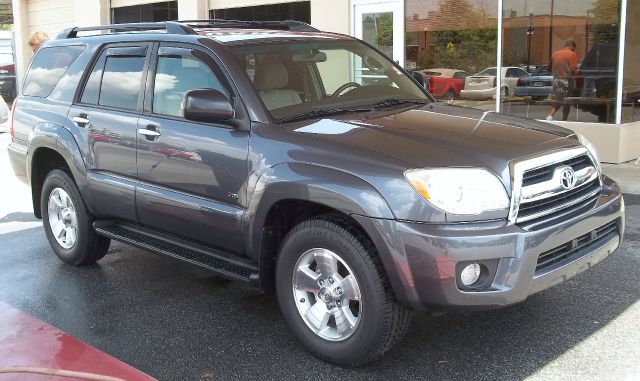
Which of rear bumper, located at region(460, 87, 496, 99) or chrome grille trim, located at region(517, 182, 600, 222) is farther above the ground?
rear bumper, located at region(460, 87, 496, 99)

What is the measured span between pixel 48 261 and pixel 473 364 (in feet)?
12.7

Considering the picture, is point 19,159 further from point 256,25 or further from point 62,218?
point 256,25

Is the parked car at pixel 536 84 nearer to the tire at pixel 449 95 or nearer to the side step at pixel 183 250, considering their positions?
the tire at pixel 449 95

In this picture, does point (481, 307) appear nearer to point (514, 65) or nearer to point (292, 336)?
point (292, 336)

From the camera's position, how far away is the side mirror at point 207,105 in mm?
3924

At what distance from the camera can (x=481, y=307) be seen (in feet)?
10.8

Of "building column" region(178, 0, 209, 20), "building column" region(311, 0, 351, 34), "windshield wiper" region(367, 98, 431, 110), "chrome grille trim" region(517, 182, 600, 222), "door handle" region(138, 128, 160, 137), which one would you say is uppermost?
"building column" region(178, 0, 209, 20)

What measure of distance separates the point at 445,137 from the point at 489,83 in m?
7.32

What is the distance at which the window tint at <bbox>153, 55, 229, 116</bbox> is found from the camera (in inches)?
173

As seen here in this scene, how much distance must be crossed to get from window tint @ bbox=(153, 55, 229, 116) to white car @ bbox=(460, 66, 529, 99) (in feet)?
23.0

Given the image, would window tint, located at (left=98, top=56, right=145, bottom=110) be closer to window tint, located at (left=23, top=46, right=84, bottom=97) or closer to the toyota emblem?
window tint, located at (left=23, top=46, right=84, bottom=97)

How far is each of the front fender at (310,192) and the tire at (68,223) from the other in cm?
197

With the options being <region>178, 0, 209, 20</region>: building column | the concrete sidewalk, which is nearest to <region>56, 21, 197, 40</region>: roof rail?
the concrete sidewalk

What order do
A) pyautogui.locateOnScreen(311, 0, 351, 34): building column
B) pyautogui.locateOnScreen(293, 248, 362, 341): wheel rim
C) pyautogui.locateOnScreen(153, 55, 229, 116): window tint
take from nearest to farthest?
pyautogui.locateOnScreen(293, 248, 362, 341): wheel rim < pyautogui.locateOnScreen(153, 55, 229, 116): window tint < pyautogui.locateOnScreen(311, 0, 351, 34): building column
